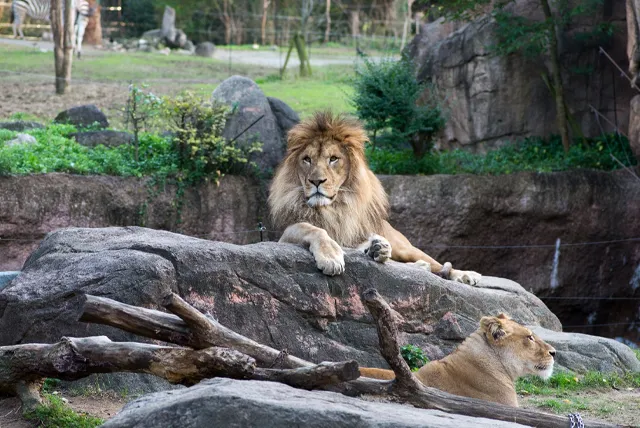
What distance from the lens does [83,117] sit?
16.4m

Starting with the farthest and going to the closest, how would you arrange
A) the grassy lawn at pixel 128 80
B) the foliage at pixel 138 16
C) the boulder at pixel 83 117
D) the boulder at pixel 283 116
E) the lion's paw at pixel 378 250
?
1. the foliage at pixel 138 16
2. the grassy lawn at pixel 128 80
3. the boulder at pixel 83 117
4. the boulder at pixel 283 116
5. the lion's paw at pixel 378 250

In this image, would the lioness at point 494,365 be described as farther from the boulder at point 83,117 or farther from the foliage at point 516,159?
the boulder at point 83,117

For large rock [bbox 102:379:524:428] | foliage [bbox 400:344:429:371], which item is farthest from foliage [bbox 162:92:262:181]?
large rock [bbox 102:379:524:428]

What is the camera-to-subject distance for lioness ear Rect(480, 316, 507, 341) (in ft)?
21.5

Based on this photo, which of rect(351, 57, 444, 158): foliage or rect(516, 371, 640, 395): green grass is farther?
rect(351, 57, 444, 158): foliage

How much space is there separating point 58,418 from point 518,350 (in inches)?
127

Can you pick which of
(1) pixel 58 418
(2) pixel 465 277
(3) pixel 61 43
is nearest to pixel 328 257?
(2) pixel 465 277

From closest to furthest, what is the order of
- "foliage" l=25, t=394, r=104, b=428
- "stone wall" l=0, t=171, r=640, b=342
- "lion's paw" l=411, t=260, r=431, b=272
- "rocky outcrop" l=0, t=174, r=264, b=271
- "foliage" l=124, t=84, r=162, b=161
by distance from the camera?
"foliage" l=25, t=394, r=104, b=428
"lion's paw" l=411, t=260, r=431, b=272
"rocky outcrop" l=0, t=174, r=264, b=271
"foliage" l=124, t=84, r=162, b=161
"stone wall" l=0, t=171, r=640, b=342

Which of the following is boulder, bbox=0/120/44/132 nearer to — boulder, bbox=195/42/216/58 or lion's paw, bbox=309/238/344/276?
lion's paw, bbox=309/238/344/276

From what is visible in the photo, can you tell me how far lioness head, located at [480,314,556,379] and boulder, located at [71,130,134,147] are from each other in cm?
949

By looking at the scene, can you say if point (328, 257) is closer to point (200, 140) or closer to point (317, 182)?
point (317, 182)

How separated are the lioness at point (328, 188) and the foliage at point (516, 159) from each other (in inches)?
248

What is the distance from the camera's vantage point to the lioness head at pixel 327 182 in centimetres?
845

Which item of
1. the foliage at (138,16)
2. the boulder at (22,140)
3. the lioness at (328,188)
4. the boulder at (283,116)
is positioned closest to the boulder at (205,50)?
the foliage at (138,16)
